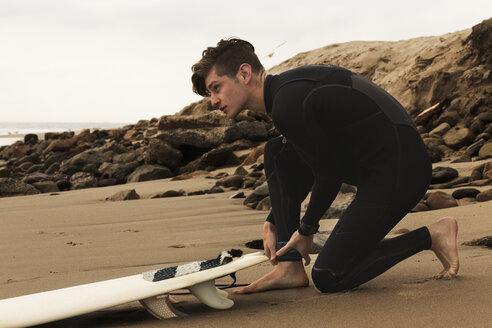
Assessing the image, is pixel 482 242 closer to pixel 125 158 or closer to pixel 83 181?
pixel 83 181

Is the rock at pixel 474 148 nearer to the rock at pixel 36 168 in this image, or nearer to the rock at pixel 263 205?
the rock at pixel 263 205

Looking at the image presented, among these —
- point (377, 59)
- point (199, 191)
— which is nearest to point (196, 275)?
point (199, 191)

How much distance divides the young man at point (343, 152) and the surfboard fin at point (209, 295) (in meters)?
0.34

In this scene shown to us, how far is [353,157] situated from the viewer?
2.61 metres

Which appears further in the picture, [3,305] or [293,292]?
[293,292]

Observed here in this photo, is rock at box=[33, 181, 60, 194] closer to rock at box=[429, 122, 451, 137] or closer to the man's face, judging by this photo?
rock at box=[429, 122, 451, 137]

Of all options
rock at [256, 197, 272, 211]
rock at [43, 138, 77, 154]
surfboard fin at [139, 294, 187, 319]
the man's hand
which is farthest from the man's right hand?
rock at [43, 138, 77, 154]

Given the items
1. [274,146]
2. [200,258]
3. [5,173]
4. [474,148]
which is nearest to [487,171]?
[474,148]

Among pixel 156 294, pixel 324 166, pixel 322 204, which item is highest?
pixel 324 166

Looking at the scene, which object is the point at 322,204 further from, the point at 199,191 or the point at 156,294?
the point at 199,191

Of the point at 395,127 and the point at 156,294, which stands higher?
the point at 395,127

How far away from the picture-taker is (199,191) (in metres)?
7.39

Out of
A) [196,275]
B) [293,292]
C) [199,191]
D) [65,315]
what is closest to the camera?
[65,315]

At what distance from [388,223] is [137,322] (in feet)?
3.71
